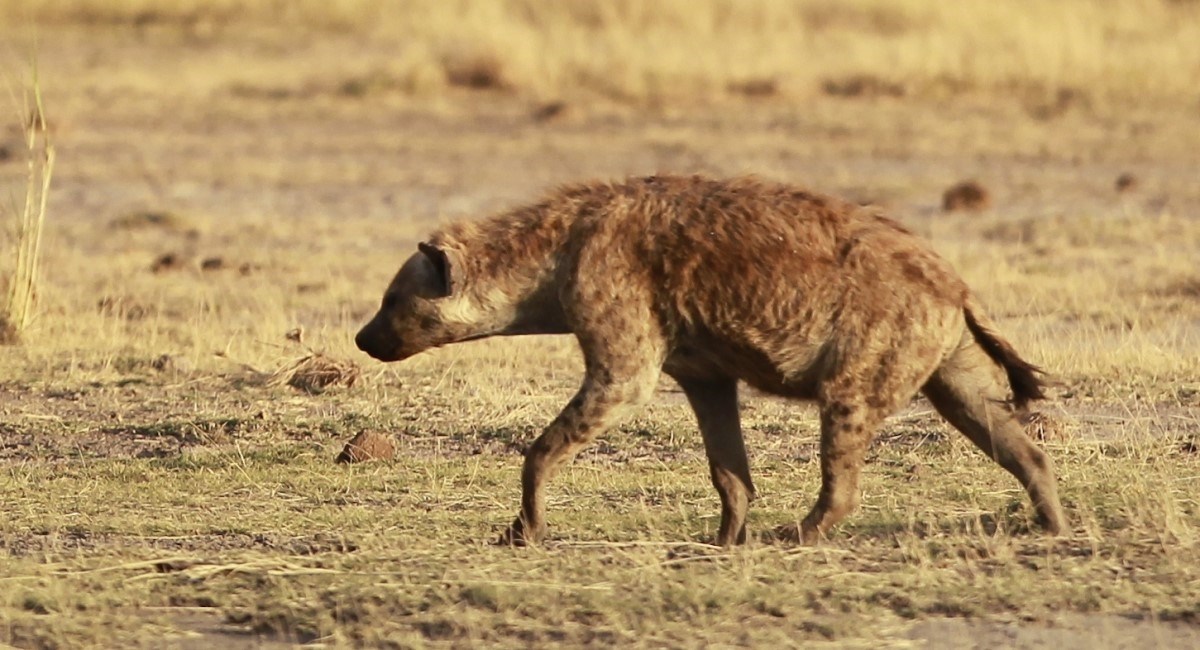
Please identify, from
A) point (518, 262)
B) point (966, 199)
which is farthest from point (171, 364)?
point (966, 199)

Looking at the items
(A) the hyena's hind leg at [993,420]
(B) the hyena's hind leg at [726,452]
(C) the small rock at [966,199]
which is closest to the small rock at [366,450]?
(B) the hyena's hind leg at [726,452]

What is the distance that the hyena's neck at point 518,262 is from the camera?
6.60m

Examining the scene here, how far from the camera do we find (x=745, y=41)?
24234 millimetres

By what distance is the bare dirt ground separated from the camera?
571cm

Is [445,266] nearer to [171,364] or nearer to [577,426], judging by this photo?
[577,426]

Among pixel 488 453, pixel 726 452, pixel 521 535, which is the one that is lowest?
pixel 521 535

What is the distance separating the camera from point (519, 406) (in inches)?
351

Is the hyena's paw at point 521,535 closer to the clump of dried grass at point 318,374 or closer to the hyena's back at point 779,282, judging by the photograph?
the hyena's back at point 779,282

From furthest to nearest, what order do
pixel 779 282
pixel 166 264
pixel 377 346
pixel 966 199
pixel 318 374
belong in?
pixel 966 199
pixel 166 264
pixel 318 374
pixel 377 346
pixel 779 282

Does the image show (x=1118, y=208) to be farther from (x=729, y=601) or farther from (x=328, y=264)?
(x=729, y=601)

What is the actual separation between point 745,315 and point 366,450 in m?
2.13

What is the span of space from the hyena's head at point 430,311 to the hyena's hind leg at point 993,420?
1.33 meters

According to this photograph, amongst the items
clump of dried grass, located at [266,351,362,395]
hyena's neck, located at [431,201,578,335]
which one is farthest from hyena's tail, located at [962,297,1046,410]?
clump of dried grass, located at [266,351,362,395]

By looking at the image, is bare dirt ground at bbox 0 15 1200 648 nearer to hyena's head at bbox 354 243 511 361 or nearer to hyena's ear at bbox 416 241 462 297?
hyena's head at bbox 354 243 511 361
